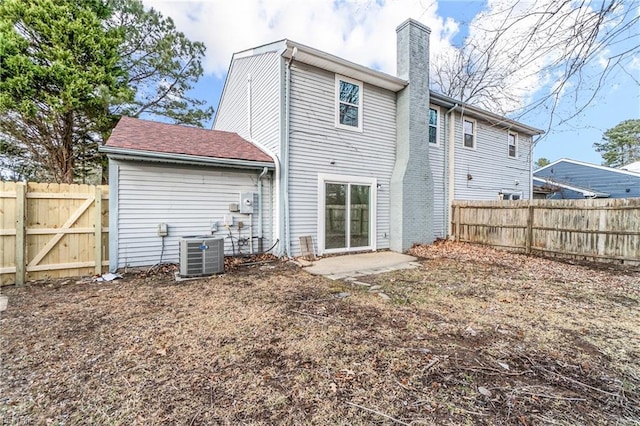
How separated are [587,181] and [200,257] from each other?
24.0 metres

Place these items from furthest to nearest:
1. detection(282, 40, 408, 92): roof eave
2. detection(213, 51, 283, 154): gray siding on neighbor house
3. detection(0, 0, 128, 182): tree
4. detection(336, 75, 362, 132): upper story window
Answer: detection(0, 0, 128, 182): tree, detection(336, 75, 362, 132): upper story window, detection(213, 51, 283, 154): gray siding on neighbor house, detection(282, 40, 408, 92): roof eave

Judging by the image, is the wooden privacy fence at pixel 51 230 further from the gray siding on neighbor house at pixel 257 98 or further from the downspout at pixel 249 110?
the downspout at pixel 249 110

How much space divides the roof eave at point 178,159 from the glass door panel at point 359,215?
8.95ft

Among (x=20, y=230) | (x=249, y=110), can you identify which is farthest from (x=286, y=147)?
(x=20, y=230)

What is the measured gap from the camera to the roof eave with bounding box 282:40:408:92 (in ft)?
23.1

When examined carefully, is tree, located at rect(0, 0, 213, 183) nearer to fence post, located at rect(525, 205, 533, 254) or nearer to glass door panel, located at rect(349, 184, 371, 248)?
glass door panel, located at rect(349, 184, 371, 248)

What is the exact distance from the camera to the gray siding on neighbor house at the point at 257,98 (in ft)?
24.6

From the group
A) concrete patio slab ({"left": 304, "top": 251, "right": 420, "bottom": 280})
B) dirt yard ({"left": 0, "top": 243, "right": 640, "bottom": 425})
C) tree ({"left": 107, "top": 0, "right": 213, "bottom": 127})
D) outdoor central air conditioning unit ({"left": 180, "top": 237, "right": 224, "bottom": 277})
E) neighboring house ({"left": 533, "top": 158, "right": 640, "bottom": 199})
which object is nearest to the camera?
dirt yard ({"left": 0, "top": 243, "right": 640, "bottom": 425})

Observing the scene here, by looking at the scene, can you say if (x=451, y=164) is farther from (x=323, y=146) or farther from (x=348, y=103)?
(x=323, y=146)

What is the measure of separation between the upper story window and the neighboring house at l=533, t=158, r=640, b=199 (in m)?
15.6

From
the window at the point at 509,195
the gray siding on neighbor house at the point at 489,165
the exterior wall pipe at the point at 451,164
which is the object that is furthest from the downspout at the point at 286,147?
the window at the point at 509,195

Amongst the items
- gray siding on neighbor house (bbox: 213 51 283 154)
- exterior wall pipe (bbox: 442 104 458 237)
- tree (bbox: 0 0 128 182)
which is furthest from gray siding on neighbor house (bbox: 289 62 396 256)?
tree (bbox: 0 0 128 182)

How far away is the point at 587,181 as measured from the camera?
18.2 meters

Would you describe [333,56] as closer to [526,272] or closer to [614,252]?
[526,272]
